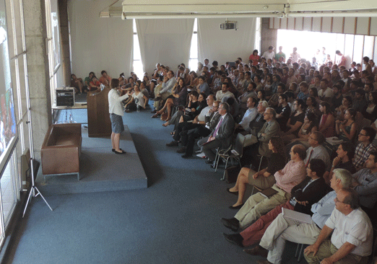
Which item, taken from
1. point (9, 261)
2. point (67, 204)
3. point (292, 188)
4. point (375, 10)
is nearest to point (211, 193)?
point (292, 188)

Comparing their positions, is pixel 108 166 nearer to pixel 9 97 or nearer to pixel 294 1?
pixel 9 97

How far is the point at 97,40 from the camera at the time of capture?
15.1 meters

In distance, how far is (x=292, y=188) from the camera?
429 centimetres

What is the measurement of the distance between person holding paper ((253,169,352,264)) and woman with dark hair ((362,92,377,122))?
339 centimetres

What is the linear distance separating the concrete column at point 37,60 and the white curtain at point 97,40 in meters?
9.14

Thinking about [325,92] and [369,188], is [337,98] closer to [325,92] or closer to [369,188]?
[325,92]

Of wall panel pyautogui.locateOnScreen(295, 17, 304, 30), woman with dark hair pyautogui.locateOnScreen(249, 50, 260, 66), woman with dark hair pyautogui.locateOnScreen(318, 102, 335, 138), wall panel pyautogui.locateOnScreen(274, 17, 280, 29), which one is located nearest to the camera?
woman with dark hair pyautogui.locateOnScreen(318, 102, 335, 138)

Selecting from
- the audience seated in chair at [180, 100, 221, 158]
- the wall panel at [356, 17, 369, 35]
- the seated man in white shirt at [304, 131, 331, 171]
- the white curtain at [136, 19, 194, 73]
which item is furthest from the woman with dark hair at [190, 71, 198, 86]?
the seated man in white shirt at [304, 131, 331, 171]

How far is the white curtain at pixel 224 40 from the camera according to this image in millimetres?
16031

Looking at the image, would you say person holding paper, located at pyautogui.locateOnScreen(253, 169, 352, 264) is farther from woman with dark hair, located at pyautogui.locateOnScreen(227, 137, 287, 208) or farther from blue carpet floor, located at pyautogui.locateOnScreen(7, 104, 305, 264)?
A: woman with dark hair, located at pyautogui.locateOnScreen(227, 137, 287, 208)

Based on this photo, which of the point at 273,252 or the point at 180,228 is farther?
the point at 180,228

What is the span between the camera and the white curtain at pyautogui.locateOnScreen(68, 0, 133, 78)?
48.2ft

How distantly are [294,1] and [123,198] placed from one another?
13.7ft

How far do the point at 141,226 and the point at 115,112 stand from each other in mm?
2484
